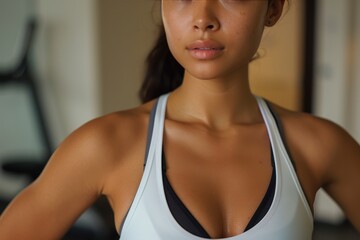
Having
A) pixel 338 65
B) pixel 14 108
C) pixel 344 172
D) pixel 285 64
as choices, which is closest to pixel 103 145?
pixel 344 172

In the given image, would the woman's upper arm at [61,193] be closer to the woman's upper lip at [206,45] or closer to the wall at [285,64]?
the woman's upper lip at [206,45]

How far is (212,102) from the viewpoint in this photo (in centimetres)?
86

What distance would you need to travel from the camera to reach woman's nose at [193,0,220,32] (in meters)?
0.72

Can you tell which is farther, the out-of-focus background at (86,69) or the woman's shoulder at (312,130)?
the out-of-focus background at (86,69)

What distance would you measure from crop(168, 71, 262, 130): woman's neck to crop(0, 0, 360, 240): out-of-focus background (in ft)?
6.83

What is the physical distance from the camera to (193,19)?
2.38 feet

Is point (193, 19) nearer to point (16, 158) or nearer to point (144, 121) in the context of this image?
point (144, 121)

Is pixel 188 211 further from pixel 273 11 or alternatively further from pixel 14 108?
pixel 14 108

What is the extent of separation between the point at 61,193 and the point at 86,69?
236 centimetres

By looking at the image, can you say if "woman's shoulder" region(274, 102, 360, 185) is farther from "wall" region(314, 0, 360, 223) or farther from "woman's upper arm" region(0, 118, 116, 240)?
"wall" region(314, 0, 360, 223)

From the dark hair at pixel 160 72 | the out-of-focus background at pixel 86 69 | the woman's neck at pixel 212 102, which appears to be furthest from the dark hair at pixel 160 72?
the out-of-focus background at pixel 86 69

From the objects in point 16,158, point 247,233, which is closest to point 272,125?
point 247,233

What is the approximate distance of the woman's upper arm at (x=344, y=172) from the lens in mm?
872

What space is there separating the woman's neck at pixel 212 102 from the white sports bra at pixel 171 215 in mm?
61
